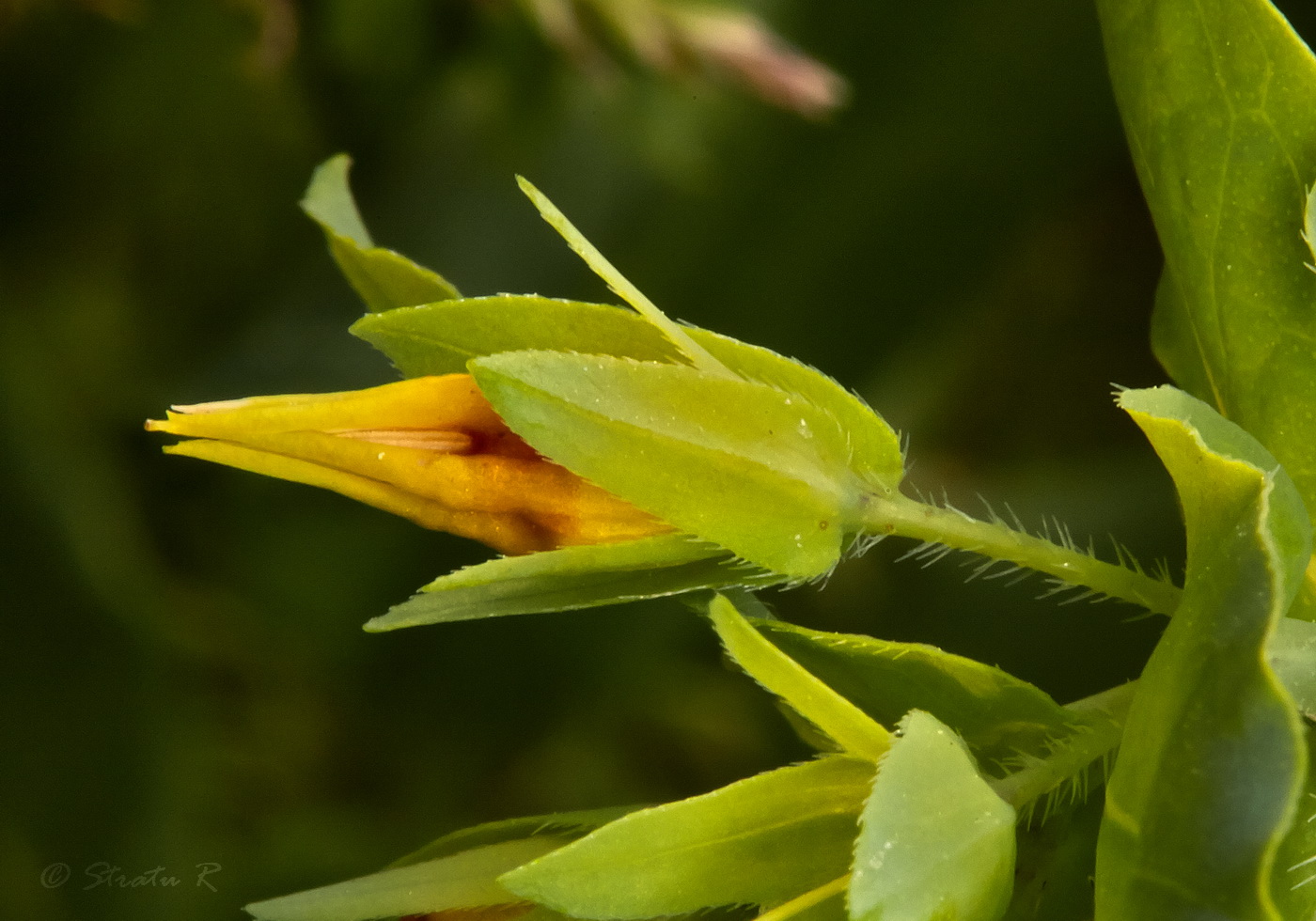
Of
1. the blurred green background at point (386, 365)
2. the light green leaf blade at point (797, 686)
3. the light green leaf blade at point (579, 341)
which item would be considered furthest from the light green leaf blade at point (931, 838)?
the blurred green background at point (386, 365)

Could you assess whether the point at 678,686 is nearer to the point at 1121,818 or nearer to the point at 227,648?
the point at 227,648

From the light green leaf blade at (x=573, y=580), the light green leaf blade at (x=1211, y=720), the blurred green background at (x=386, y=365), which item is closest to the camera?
the light green leaf blade at (x=1211, y=720)

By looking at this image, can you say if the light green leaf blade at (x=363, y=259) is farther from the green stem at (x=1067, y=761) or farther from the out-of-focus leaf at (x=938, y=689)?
the green stem at (x=1067, y=761)

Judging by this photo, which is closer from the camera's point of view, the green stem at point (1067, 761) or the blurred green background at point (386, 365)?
the green stem at point (1067, 761)

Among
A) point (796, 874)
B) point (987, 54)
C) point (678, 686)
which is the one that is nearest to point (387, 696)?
point (678, 686)

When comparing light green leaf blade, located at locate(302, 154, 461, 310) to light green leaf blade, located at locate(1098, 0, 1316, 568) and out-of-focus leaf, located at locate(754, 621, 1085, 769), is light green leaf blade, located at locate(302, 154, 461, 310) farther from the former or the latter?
light green leaf blade, located at locate(1098, 0, 1316, 568)
